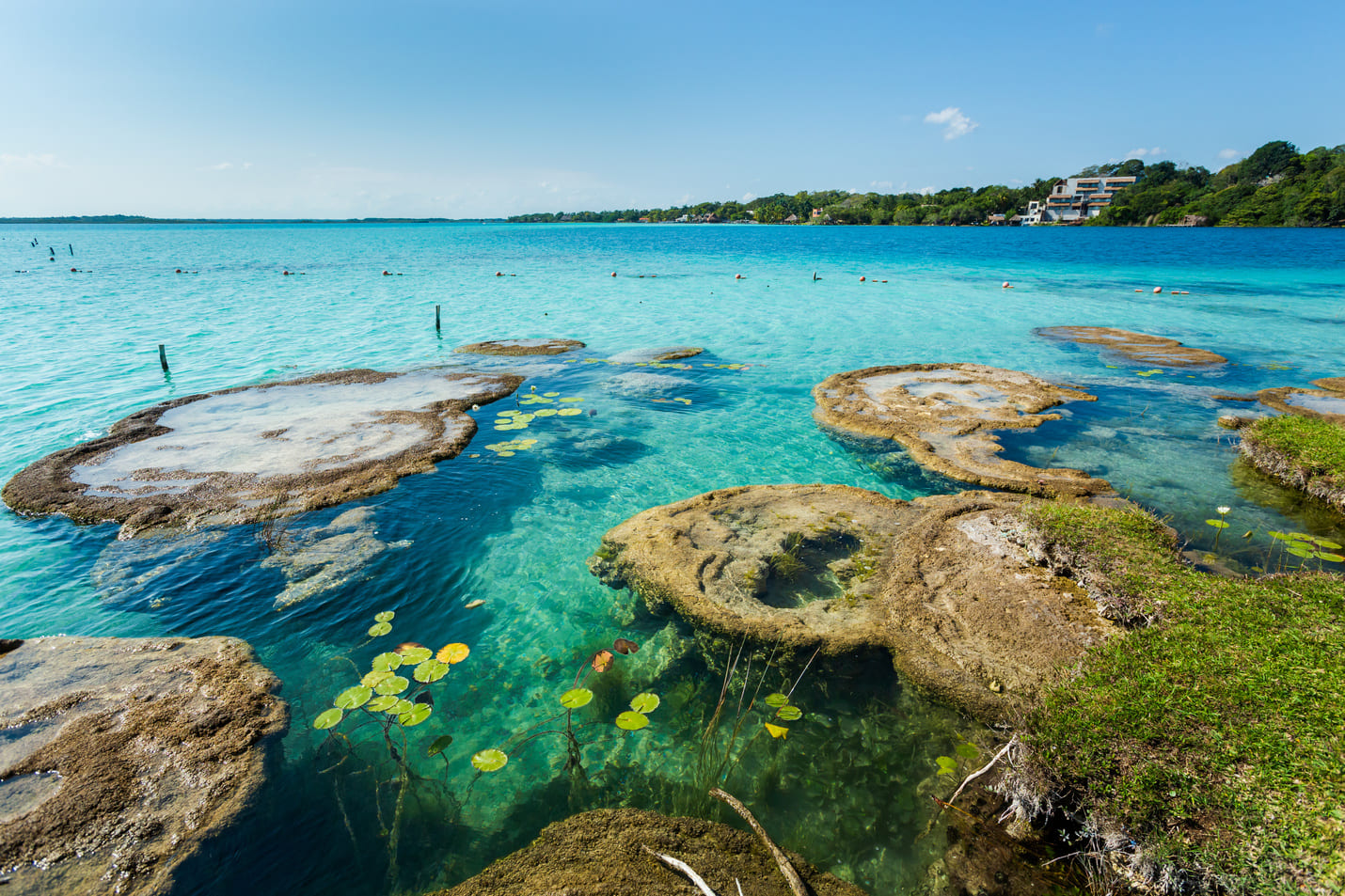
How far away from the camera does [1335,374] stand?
18.2 meters

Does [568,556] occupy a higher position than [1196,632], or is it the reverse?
[1196,632]

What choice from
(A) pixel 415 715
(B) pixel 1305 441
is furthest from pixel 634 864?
(B) pixel 1305 441

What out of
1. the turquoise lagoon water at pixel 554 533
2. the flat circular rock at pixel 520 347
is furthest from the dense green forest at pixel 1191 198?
the flat circular rock at pixel 520 347

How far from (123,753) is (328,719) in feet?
4.93

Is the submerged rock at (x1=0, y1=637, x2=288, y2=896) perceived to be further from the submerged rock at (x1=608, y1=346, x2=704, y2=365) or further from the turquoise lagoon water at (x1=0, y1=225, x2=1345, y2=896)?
the submerged rock at (x1=608, y1=346, x2=704, y2=365)

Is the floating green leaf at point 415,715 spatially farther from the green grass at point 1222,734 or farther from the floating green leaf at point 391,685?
the green grass at point 1222,734

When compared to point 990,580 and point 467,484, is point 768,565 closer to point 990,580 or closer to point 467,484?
point 990,580

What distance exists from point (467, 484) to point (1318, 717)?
1085cm

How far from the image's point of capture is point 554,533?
9367 mm

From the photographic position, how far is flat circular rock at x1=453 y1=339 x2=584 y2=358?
20.7 m

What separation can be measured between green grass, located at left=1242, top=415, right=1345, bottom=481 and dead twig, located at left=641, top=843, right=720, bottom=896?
42.0 ft

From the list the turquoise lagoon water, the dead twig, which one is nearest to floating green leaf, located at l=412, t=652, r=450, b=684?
the turquoise lagoon water

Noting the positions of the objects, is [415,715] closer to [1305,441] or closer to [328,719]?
[328,719]

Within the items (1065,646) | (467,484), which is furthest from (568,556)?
(1065,646)
